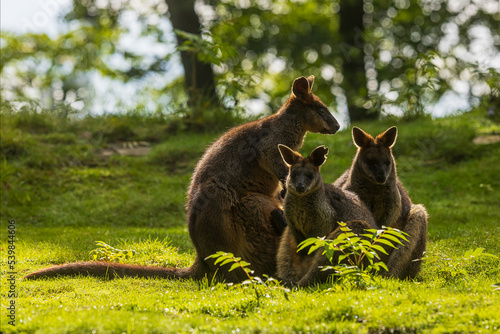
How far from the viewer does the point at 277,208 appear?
6.97 meters

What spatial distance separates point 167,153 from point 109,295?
8660 mm

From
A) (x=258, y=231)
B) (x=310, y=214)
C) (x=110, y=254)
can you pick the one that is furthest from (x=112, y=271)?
(x=310, y=214)

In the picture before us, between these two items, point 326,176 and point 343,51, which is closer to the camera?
point 326,176

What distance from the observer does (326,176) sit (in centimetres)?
1298

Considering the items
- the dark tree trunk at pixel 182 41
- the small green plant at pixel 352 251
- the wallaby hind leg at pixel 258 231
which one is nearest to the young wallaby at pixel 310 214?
the small green plant at pixel 352 251

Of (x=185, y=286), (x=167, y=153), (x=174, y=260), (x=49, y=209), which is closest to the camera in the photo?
(x=185, y=286)

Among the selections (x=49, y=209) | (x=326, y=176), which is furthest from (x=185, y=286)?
(x=326, y=176)

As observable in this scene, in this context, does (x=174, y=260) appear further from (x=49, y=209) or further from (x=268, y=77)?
(x=268, y=77)

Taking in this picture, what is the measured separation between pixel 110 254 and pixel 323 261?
3.24 m

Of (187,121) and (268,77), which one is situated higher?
(268,77)

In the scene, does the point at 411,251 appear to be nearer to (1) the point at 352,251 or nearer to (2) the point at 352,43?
(1) the point at 352,251

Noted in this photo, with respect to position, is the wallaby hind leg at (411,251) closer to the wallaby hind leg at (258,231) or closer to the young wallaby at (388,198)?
the young wallaby at (388,198)

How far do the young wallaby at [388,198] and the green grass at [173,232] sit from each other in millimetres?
281

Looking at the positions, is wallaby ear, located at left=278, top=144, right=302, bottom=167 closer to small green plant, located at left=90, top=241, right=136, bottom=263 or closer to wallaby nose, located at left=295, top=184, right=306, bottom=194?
wallaby nose, located at left=295, top=184, right=306, bottom=194
